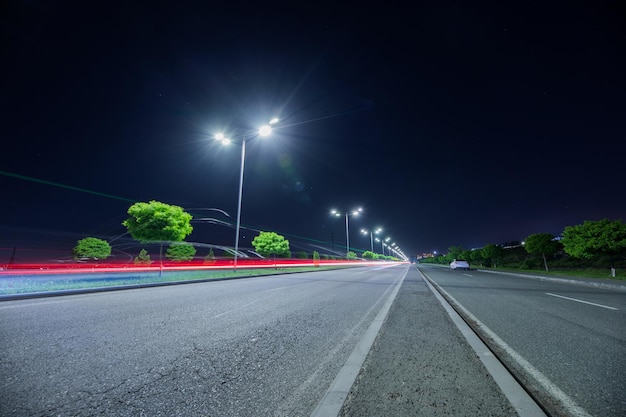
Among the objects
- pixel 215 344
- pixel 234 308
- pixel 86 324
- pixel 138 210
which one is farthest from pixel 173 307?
pixel 138 210

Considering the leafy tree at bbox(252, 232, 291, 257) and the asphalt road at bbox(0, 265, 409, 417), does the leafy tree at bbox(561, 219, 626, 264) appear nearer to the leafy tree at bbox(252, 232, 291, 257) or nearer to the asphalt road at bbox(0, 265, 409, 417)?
the asphalt road at bbox(0, 265, 409, 417)

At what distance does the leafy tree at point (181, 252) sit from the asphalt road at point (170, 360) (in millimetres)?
42930

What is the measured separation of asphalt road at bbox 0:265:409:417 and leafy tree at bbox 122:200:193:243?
517 inches

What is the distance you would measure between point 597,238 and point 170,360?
118ft

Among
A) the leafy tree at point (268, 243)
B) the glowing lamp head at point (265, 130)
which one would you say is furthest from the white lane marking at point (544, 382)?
the leafy tree at point (268, 243)

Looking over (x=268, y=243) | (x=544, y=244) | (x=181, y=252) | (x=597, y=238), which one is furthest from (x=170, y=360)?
(x=181, y=252)

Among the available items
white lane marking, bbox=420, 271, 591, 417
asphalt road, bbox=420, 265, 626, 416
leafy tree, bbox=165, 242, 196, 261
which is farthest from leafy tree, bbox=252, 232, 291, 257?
white lane marking, bbox=420, 271, 591, 417

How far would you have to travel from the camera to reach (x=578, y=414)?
2.16 meters

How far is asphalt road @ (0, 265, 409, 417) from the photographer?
2338 millimetres

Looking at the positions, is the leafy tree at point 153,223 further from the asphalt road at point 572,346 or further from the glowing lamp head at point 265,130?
the asphalt road at point 572,346

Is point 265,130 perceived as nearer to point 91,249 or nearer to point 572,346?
point 572,346

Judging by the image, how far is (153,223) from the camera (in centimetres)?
1892

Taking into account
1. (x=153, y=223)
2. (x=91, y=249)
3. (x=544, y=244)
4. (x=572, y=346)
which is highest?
(x=153, y=223)

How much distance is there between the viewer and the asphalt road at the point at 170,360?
234cm
